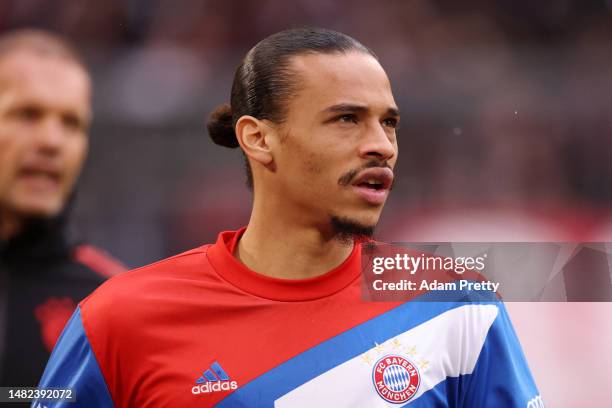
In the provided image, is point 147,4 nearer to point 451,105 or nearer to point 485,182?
point 451,105

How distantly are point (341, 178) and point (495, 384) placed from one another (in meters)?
0.56

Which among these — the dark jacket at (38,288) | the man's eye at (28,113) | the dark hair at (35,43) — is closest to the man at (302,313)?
the dark jacket at (38,288)

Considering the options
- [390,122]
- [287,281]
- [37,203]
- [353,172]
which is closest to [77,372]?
[287,281]

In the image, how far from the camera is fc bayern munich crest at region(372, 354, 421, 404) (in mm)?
1558

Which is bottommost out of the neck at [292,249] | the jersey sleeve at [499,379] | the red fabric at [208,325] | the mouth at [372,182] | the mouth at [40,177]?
the jersey sleeve at [499,379]

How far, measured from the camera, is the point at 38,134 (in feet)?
8.60

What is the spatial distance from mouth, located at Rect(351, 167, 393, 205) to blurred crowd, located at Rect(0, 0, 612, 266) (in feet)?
3.95

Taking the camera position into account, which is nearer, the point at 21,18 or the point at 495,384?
the point at 495,384

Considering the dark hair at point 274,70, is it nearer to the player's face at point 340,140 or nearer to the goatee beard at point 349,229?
the player's face at point 340,140

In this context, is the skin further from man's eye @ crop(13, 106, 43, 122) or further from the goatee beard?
man's eye @ crop(13, 106, 43, 122)

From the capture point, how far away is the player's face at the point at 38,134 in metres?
2.61

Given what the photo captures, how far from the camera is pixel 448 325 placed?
1.64 metres

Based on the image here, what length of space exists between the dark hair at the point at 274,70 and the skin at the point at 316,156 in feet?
0.07

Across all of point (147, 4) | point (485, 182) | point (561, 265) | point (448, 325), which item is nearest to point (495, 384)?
point (448, 325)
